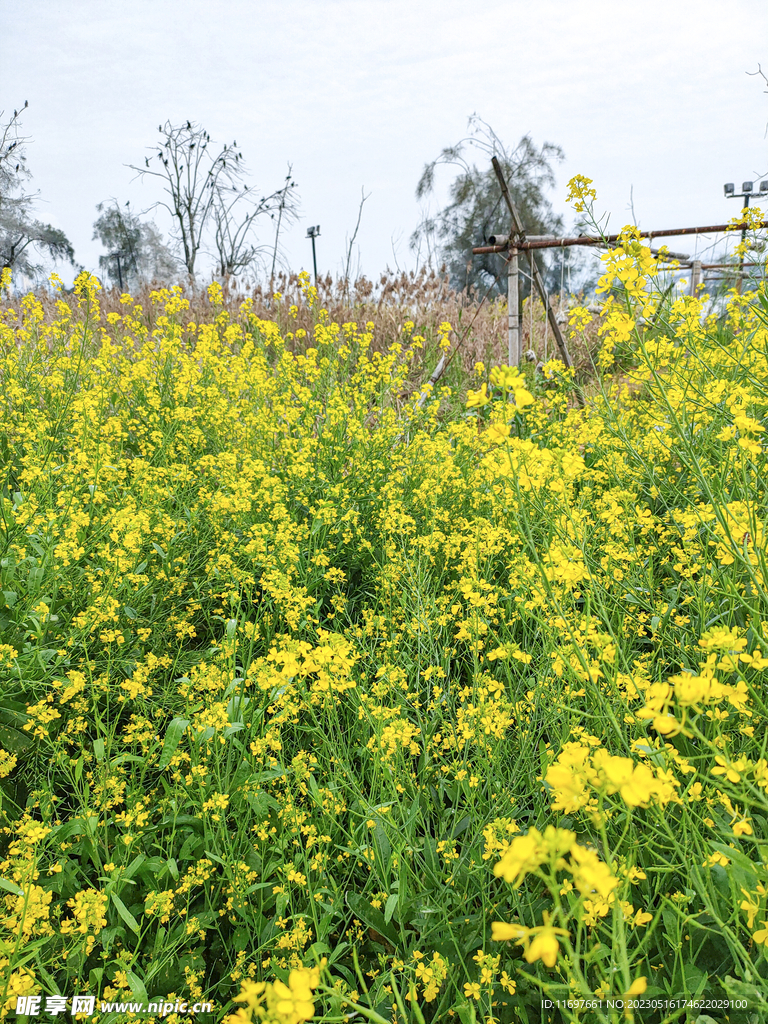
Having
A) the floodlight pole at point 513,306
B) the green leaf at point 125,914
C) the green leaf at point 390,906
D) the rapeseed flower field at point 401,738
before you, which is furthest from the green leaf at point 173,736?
the floodlight pole at point 513,306

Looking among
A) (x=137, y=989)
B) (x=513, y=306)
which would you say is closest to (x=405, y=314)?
(x=513, y=306)

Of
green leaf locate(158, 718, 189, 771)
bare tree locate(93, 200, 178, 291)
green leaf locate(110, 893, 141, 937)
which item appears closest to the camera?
green leaf locate(110, 893, 141, 937)

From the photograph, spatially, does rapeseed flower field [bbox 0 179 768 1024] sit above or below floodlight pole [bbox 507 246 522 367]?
below

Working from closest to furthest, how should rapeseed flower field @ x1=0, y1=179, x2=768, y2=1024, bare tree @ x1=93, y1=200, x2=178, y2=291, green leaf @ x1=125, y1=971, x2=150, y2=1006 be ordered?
rapeseed flower field @ x1=0, y1=179, x2=768, y2=1024, green leaf @ x1=125, y1=971, x2=150, y2=1006, bare tree @ x1=93, y1=200, x2=178, y2=291


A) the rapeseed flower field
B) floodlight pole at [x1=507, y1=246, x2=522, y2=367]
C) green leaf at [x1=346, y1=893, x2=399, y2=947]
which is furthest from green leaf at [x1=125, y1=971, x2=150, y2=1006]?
floodlight pole at [x1=507, y1=246, x2=522, y2=367]

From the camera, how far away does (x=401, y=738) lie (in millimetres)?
1548

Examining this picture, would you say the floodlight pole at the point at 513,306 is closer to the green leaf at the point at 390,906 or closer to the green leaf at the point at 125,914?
the green leaf at the point at 390,906

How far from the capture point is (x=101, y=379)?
4242 millimetres

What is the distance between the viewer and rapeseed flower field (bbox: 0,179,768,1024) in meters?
1.10

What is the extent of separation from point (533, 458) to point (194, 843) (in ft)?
4.94

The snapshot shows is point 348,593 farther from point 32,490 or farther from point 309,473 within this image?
point 32,490

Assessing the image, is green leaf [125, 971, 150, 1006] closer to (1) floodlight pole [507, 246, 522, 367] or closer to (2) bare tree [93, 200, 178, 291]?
(1) floodlight pole [507, 246, 522, 367]

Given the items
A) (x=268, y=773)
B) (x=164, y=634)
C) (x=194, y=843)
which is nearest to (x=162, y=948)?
(x=194, y=843)

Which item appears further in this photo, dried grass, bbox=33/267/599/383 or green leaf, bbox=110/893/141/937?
dried grass, bbox=33/267/599/383
